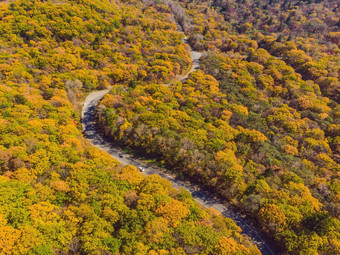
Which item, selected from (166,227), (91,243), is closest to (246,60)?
(166,227)

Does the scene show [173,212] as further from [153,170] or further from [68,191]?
[68,191]

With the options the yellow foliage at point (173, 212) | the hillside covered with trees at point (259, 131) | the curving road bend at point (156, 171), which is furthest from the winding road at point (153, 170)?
the yellow foliage at point (173, 212)

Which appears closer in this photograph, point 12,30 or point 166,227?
point 166,227

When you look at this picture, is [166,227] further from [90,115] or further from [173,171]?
[90,115]

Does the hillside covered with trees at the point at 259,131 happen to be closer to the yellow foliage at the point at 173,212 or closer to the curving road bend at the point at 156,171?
the curving road bend at the point at 156,171

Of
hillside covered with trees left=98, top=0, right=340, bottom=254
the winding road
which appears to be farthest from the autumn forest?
the winding road

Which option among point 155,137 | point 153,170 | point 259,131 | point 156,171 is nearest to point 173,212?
point 156,171
